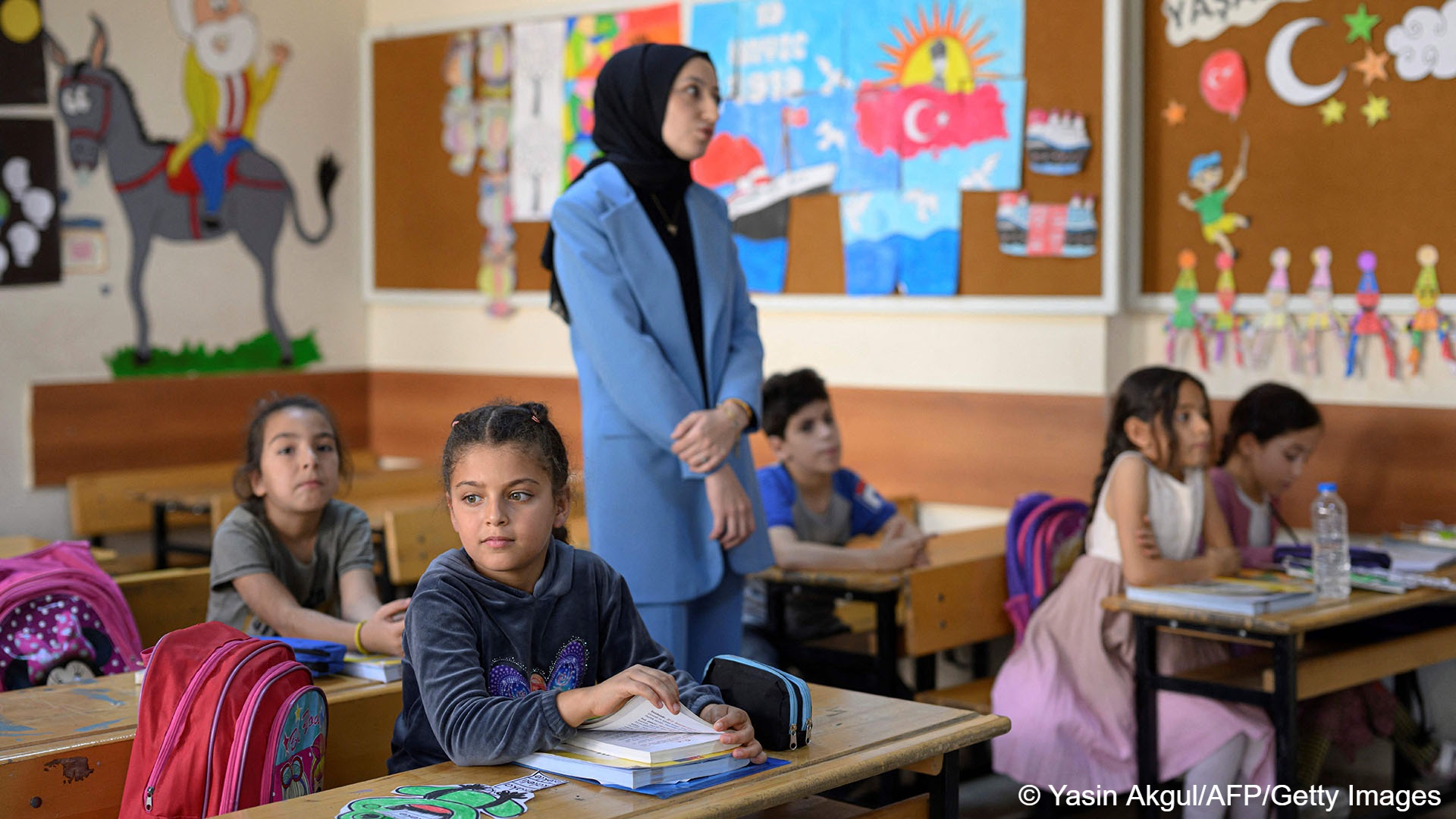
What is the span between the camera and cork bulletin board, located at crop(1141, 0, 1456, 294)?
352cm

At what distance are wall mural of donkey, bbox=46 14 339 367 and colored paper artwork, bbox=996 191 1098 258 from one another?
2.62 m

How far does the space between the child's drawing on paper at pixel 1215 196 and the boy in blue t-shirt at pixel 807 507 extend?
43.0 inches

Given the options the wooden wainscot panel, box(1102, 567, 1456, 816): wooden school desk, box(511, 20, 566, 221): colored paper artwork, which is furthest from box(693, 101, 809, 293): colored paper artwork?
box(1102, 567, 1456, 816): wooden school desk

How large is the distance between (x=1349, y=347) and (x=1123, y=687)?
113cm

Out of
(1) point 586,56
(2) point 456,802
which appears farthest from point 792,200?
(2) point 456,802

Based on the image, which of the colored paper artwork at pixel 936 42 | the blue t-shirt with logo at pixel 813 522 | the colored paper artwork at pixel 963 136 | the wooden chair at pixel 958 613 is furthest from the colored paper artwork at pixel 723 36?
the wooden chair at pixel 958 613

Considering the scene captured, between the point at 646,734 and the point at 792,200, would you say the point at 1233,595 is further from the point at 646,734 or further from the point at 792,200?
the point at 792,200

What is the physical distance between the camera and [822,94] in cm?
429

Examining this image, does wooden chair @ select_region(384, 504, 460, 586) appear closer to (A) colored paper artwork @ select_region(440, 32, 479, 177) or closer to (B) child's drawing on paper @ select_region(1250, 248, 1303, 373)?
(A) colored paper artwork @ select_region(440, 32, 479, 177)

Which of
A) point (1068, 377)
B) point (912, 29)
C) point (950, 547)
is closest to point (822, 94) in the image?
point (912, 29)

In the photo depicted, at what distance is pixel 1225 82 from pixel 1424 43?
47 centimetres

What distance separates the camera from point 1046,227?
3932 millimetres

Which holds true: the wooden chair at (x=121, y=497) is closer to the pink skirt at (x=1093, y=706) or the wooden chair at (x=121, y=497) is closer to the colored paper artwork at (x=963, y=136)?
the colored paper artwork at (x=963, y=136)

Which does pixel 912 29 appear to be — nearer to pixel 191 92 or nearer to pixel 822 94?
pixel 822 94
